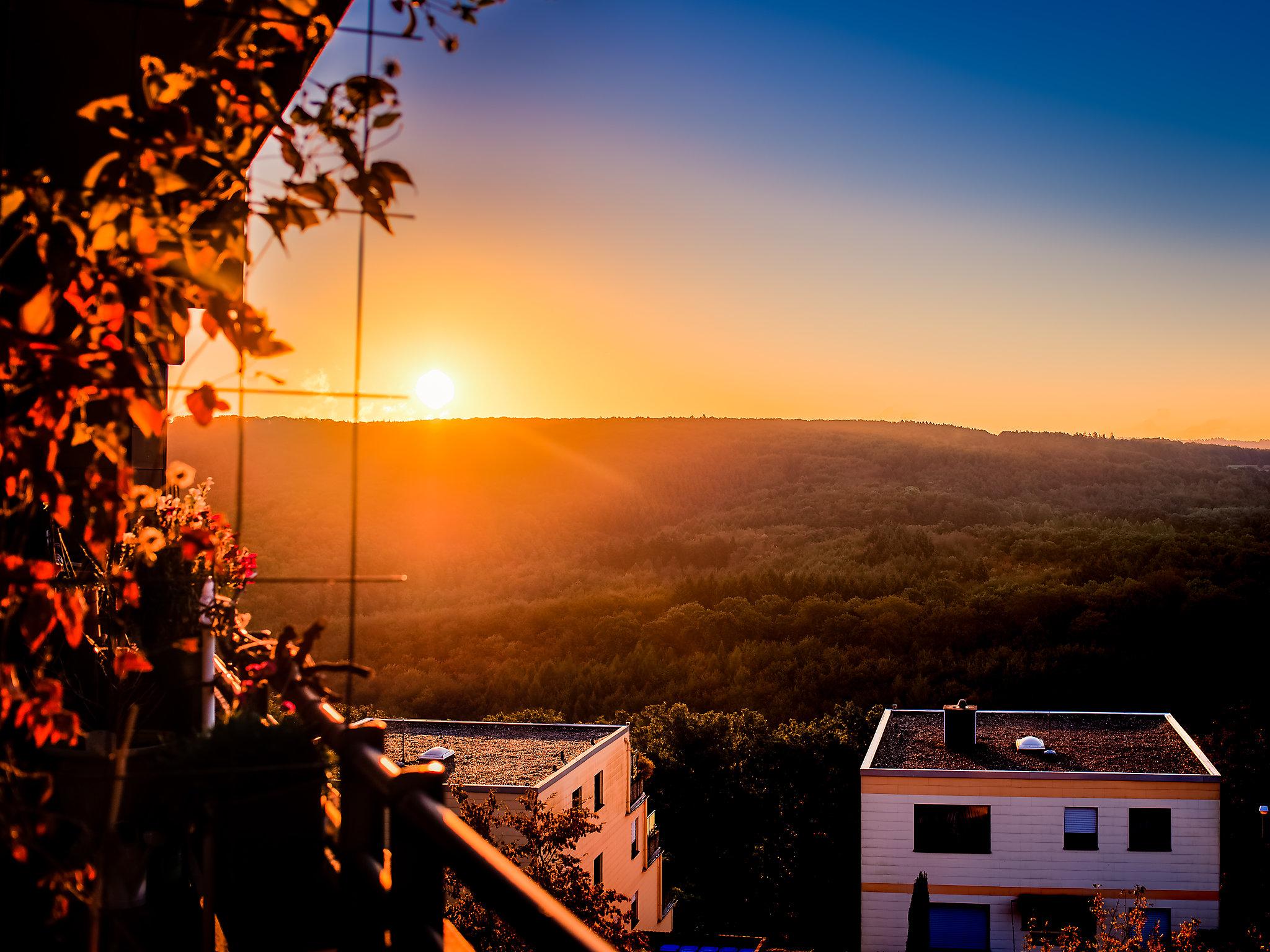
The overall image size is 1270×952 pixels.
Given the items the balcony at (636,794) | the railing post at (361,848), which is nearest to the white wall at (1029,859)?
the balcony at (636,794)

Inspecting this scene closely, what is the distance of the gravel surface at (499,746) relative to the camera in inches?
596

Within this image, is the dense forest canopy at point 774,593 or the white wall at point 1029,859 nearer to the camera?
the white wall at point 1029,859

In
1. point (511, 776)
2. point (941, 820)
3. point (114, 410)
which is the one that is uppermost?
point (114, 410)

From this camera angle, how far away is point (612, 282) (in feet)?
62.3

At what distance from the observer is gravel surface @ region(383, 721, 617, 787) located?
15.1 m

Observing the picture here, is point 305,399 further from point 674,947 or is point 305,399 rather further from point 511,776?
point 674,947

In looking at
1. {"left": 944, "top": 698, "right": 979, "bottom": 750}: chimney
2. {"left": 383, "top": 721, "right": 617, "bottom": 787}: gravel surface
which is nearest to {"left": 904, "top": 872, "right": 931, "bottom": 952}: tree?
{"left": 944, "top": 698, "right": 979, "bottom": 750}: chimney

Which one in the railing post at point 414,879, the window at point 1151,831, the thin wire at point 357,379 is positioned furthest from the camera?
the window at point 1151,831

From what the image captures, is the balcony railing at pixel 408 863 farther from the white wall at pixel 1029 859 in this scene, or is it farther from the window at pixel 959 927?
the window at pixel 959 927

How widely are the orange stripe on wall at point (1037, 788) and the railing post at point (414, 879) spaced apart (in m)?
15.6

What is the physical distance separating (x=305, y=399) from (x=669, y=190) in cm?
1394

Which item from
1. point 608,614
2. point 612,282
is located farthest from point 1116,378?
point 612,282

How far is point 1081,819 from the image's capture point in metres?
16.1

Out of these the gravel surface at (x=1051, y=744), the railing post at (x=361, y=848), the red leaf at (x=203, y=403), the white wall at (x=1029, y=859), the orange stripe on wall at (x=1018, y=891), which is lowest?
the orange stripe on wall at (x=1018, y=891)
